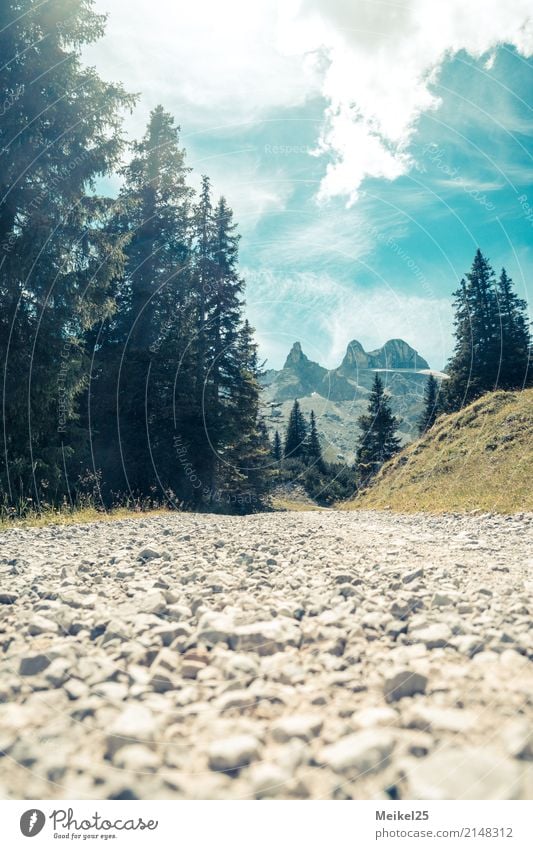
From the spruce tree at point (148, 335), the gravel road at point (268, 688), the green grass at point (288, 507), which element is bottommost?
the green grass at point (288, 507)

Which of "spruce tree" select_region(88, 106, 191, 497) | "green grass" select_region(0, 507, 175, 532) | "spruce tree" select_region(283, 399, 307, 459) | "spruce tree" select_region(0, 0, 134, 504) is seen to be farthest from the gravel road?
"spruce tree" select_region(283, 399, 307, 459)

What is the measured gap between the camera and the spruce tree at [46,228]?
13531 mm

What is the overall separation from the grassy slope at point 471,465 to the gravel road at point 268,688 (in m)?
12.7

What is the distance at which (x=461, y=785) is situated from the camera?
186 cm

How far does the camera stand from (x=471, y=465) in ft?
80.0

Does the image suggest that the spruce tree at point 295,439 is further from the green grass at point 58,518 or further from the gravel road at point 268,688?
the gravel road at point 268,688

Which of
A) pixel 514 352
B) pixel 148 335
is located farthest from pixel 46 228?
pixel 514 352

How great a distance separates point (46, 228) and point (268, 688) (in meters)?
14.7

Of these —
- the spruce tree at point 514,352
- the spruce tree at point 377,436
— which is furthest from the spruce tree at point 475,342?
the spruce tree at point 377,436

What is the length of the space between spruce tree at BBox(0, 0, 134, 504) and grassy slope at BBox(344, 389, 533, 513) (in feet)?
45.6

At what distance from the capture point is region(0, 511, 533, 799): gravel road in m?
1.91

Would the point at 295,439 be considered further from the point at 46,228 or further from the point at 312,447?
the point at 46,228

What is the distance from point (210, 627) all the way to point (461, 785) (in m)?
1.71
